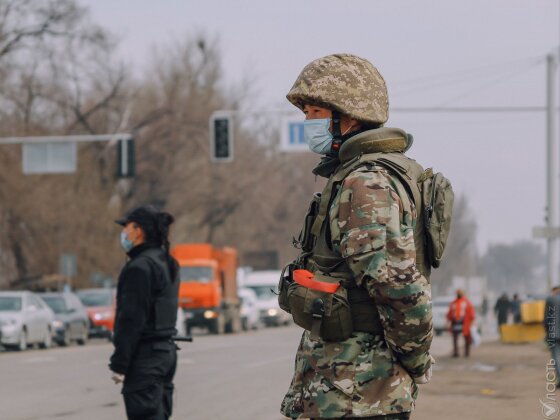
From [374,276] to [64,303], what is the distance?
34604 millimetres

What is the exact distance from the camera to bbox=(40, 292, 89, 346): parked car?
36.5 m

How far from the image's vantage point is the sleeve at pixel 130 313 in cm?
787

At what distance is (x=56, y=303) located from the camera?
126ft

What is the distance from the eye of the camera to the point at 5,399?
17.1 m

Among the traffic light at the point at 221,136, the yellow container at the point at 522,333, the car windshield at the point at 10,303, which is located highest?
the traffic light at the point at 221,136

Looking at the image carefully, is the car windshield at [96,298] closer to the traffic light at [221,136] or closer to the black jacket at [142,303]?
the traffic light at [221,136]

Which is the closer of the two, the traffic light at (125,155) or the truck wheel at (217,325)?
the traffic light at (125,155)

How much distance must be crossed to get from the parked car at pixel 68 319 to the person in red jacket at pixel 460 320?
398 inches

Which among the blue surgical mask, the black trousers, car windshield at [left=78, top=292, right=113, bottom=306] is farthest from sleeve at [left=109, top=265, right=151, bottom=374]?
car windshield at [left=78, top=292, right=113, bottom=306]

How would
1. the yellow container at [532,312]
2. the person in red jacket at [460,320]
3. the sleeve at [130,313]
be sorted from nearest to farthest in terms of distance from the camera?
the sleeve at [130,313]
the person in red jacket at [460,320]
the yellow container at [532,312]

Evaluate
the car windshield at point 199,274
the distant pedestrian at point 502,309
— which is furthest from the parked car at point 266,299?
the car windshield at point 199,274

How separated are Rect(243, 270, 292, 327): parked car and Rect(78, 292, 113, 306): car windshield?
16484mm

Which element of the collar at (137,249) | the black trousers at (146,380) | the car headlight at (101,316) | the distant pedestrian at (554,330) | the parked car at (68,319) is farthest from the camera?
the car headlight at (101,316)

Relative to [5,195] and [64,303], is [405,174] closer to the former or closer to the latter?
[64,303]
